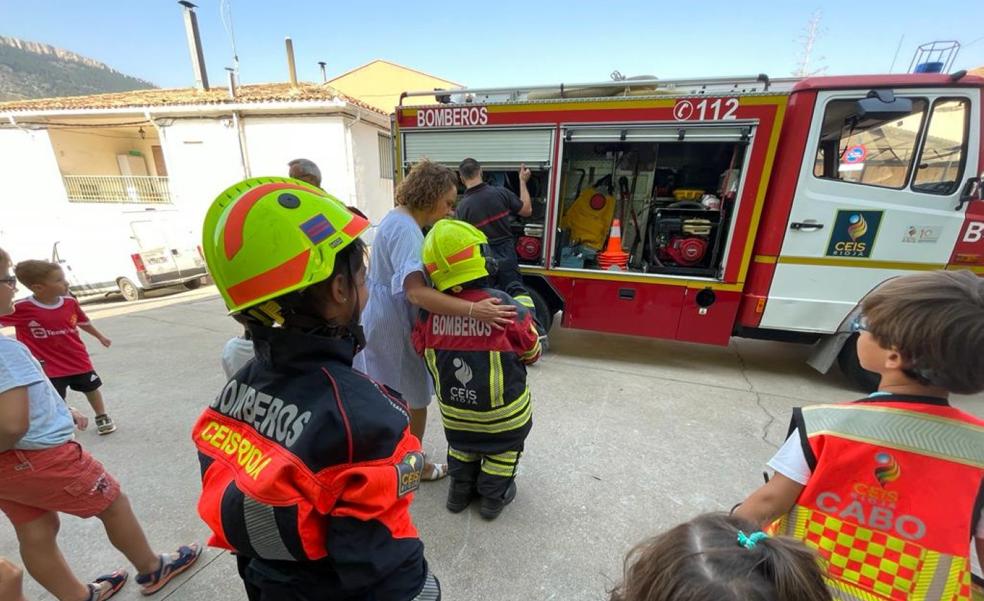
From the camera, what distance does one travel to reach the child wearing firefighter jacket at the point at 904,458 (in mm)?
916

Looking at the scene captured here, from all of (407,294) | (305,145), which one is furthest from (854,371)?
(305,145)

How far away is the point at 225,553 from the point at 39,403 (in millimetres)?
1095

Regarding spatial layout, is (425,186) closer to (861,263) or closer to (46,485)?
(46,485)

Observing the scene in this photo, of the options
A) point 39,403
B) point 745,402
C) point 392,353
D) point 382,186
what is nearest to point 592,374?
point 745,402

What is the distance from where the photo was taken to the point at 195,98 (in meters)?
13.2

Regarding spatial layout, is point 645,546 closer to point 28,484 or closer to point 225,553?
point 28,484

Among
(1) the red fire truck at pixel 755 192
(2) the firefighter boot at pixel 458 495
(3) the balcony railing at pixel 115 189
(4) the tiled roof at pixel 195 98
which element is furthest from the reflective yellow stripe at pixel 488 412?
(3) the balcony railing at pixel 115 189

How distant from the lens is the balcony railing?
14.8m

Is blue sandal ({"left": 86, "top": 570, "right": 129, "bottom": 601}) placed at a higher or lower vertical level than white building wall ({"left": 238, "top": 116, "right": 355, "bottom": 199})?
lower

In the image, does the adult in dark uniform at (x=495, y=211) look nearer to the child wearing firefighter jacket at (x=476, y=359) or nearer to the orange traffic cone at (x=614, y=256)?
the orange traffic cone at (x=614, y=256)

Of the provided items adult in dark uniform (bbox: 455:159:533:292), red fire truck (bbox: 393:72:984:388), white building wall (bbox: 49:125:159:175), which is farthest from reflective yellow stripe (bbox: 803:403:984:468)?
white building wall (bbox: 49:125:159:175)

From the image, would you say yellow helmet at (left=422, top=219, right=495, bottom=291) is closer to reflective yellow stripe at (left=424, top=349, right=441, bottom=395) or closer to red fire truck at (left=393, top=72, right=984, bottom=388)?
reflective yellow stripe at (left=424, top=349, right=441, bottom=395)

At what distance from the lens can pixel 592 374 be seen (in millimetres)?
4031

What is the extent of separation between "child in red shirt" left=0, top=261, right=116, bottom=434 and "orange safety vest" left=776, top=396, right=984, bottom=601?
3.84 m
